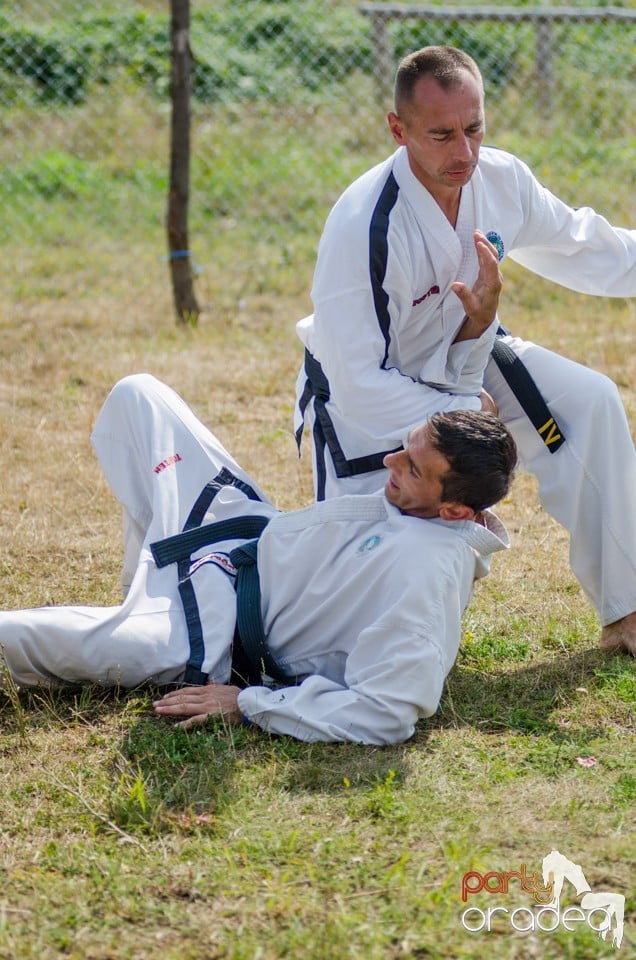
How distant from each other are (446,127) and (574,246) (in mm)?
793

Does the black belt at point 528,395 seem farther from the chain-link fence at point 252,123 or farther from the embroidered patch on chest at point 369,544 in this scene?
the chain-link fence at point 252,123

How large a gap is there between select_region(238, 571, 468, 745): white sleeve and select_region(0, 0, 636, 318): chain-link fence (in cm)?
595

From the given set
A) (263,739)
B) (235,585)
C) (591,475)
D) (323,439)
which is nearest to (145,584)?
(235,585)

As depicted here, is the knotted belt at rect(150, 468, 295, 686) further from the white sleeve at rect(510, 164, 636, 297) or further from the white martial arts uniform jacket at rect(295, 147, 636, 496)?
the white sleeve at rect(510, 164, 636, 297)

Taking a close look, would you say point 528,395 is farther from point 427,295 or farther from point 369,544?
point 369,544

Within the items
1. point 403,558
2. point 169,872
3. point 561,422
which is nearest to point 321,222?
point 561,422

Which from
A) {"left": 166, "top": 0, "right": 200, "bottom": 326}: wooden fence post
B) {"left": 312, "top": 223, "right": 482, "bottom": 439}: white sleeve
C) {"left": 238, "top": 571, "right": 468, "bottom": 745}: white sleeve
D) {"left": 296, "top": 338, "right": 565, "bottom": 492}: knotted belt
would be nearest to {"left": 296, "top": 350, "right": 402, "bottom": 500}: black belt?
{"left": 296, "top": 338, "right": 565, "bottom": 492}: knotted belt

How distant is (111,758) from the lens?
351cm

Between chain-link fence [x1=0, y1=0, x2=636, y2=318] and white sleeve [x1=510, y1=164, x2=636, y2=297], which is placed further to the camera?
chain-link fence [x1=0, y1=0, x2=636, y2=318]

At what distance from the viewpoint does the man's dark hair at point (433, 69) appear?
3.87 meters

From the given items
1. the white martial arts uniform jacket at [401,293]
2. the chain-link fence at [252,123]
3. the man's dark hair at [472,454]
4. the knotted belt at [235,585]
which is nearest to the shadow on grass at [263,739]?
the knotted belt at [235,585]

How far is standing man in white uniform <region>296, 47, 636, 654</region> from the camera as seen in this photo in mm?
3908

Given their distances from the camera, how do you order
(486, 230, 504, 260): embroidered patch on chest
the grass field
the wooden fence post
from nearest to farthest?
the grass field
(486, 230, 504, 260): embroidered patch on chest
the wooden fence post

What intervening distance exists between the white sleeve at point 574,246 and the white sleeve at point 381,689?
1.47m
